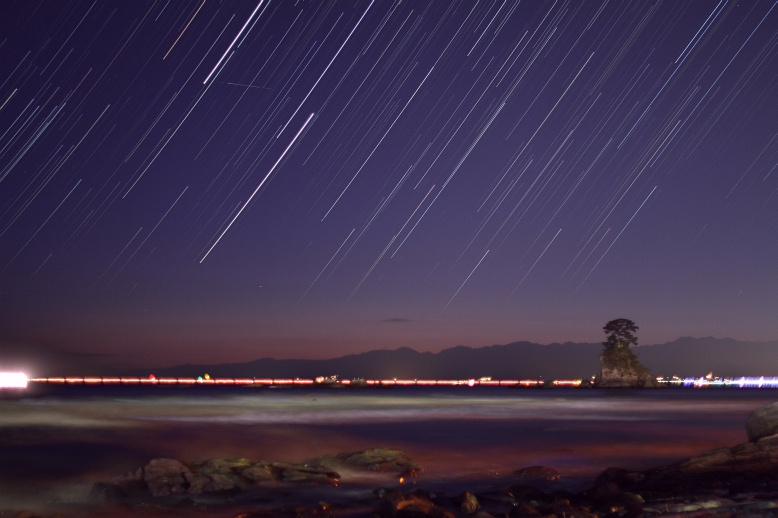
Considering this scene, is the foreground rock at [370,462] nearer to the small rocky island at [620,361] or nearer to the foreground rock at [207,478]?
the foreground rock at [207,478]

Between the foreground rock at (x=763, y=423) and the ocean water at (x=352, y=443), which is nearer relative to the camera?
the foreground rock at (x=763, y=423)

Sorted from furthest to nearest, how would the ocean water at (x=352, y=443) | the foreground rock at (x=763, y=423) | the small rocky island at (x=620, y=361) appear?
the small rocky island at (x=620, y=361)
the ocean water at (x=352, y=443)
the foreground rock at (x=763, y=423)

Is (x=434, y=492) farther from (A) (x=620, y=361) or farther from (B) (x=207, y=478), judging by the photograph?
(A) (x=620, y=361)

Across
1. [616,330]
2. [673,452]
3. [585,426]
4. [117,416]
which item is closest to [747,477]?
[673,452]

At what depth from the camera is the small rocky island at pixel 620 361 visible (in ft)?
377

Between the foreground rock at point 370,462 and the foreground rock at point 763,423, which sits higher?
the foreground rock at point 763,423

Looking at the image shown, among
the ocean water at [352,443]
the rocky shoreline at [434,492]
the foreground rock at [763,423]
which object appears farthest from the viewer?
the ocean water at [352,443]

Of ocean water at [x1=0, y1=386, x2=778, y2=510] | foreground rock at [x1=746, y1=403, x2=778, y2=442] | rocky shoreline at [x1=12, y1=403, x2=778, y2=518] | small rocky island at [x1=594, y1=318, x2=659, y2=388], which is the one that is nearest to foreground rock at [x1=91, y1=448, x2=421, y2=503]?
rocky shoreline at [x1=12, y1=403, x2=778, y2=518]

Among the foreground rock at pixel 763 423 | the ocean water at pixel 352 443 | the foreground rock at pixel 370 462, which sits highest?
the foreground rock at pixel 763 423

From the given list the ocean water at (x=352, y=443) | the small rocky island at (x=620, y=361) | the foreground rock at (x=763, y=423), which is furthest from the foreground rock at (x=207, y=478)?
the small rocky island at (x=620, y=361)

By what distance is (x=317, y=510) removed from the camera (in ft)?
48.1

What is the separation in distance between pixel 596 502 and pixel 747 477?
13.5 ft

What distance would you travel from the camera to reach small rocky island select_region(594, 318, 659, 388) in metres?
115

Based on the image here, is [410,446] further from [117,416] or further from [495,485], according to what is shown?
[117,416]
